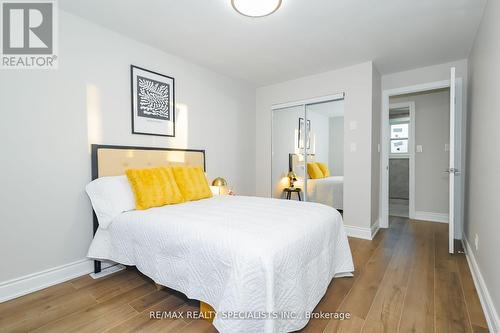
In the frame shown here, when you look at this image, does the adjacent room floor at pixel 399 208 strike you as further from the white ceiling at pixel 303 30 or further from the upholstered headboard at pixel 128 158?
the upholstered headboard at pixel 128 158

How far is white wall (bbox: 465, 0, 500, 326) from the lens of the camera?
1.63 metres

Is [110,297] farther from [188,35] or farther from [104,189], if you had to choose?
[188,35]

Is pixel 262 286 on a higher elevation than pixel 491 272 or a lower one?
higher

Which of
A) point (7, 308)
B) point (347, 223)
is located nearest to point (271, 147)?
point (347, 223)

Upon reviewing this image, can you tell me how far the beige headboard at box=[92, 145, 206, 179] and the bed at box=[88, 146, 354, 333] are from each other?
0.59m

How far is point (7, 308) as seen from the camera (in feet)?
5.85

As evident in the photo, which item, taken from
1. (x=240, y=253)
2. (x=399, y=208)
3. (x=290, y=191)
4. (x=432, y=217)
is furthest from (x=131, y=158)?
(x=399, y=208)

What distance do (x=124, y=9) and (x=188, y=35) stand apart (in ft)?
2.08

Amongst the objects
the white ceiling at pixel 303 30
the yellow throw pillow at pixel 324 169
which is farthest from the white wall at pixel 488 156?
the yellow throw pillow at pixel 324 169

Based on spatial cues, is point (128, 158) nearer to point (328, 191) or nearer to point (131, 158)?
point (131, 158)

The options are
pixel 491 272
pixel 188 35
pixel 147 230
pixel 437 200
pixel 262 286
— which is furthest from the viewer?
pixel 437 200

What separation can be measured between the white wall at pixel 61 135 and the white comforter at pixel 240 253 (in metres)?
0.37

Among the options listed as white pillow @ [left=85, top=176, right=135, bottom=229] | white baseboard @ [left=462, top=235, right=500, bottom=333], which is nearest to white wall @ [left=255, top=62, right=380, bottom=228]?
white baseboard @ [left=462, top=235, right=500, bottom=333]

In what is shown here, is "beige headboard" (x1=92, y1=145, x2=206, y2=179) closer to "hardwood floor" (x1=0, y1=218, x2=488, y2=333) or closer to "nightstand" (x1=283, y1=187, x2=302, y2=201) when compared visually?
"hardwood floor" (x1=0, y1=218, x2=488, y2=333)
